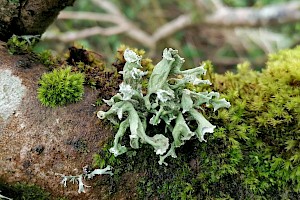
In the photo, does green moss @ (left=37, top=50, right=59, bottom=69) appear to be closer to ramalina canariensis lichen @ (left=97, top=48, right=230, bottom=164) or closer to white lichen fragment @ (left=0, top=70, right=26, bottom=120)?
white lichen fragment @ (left=0, top=70, right=26, bottom=120)

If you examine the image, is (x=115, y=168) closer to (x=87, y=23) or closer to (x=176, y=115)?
(x=176, y=115)

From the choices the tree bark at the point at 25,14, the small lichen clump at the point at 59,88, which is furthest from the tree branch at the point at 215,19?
the small lichen clump at the point at 59,88

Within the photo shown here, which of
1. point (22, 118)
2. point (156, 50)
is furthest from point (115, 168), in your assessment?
point (156, 50)

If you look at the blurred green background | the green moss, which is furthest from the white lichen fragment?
the blurred green background

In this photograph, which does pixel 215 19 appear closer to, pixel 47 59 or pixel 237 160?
pixel 47 59

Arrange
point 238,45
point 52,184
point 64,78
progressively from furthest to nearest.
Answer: point 238,45, point 64,78, point 52,184

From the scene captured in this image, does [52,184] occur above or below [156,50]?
above

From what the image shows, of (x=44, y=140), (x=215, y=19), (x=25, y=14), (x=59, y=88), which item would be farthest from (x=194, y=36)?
(x=44, y=140)
